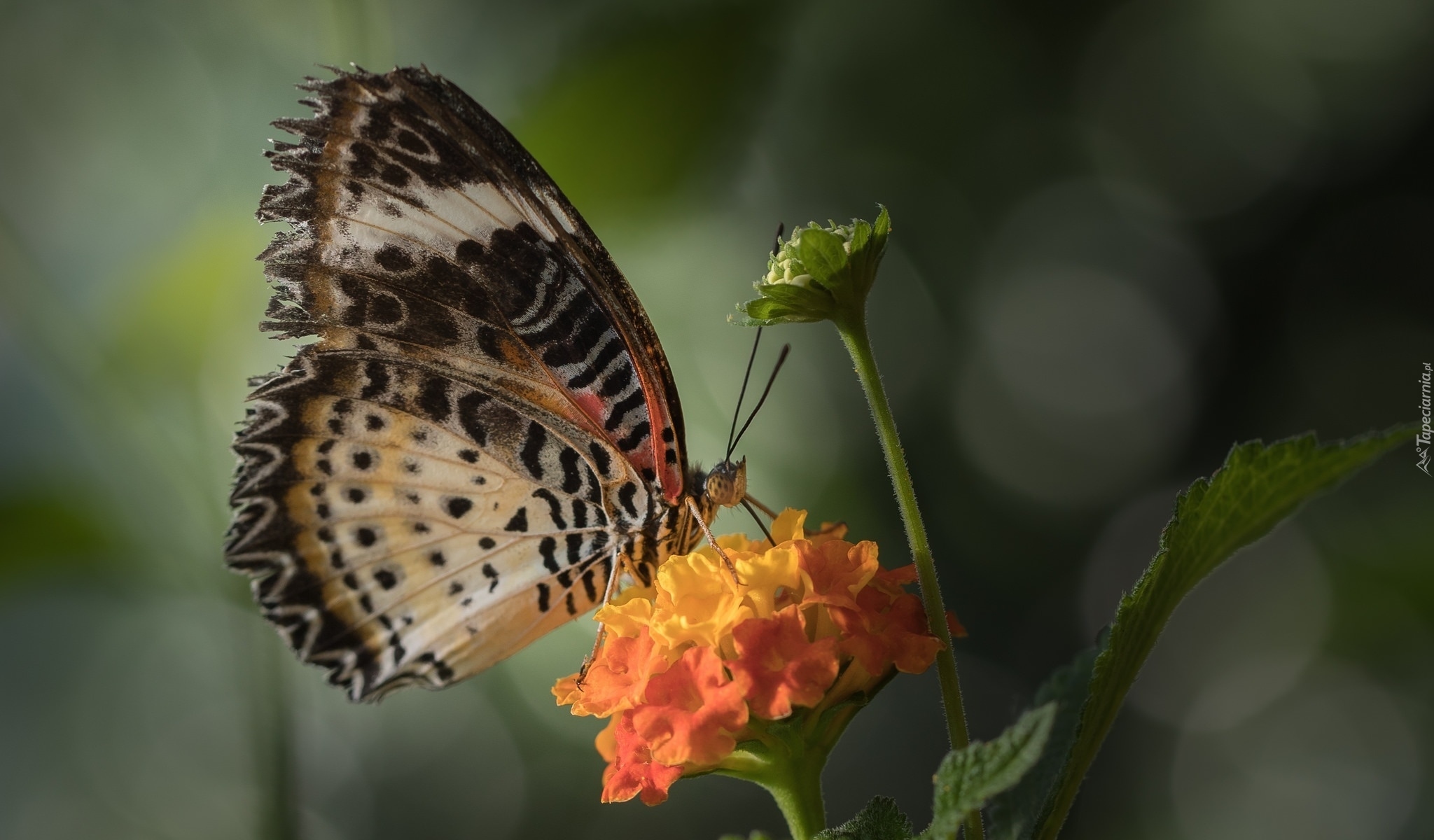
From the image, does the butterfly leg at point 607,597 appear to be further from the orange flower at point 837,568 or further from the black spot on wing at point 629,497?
the orange flower at point 837,568

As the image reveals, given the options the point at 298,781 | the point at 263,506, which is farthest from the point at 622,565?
the point at 298,781

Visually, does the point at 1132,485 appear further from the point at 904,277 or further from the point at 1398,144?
the point at 1398,144

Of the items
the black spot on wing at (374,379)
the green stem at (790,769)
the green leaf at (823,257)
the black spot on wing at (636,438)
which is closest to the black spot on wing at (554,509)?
the black spot on wing at (636,438)

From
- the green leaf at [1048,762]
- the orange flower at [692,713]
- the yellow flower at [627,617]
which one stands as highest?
the yellow flower at [627,617]

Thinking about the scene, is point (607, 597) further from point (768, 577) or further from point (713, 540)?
point (768, 577)

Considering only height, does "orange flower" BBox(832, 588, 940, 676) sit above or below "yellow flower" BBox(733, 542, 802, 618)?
below

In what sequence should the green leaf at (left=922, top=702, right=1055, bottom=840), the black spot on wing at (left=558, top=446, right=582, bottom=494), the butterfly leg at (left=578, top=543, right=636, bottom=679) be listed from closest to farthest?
the green leaf at (left=922, top=702, right=1055, bottom=840) → the butterfly leg at (left=578, top=543, right=636, bottom=679) → the black spot on wing at (left=558, top=446, right=582, bottom=494)

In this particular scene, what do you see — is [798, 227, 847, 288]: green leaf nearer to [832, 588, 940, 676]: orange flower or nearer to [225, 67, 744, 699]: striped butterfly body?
[832, 588, 940, 676]: orange flower

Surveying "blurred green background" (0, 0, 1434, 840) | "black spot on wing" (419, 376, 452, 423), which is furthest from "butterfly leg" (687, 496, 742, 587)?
"blurred green background" (0, 0, 1434, 840)
